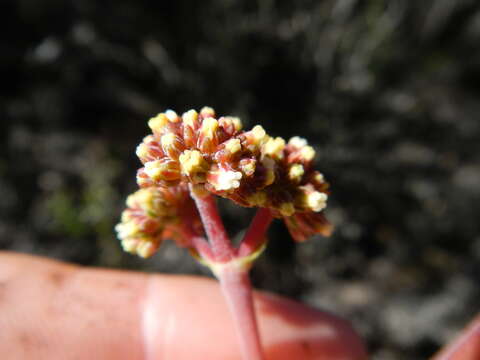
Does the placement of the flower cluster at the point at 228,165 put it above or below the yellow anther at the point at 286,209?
above

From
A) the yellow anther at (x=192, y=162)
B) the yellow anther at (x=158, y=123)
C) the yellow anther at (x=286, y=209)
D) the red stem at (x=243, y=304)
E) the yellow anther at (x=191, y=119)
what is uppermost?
the yellow anther at (x=158, y=123)

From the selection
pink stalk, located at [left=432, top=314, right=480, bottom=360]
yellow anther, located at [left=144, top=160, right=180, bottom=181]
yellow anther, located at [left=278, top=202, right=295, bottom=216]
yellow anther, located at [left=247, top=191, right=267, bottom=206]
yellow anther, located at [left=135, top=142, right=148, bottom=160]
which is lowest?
pink stalk, located at [left=432, top=314, right=480, bottom=360]

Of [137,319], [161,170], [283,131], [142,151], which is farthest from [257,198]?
[283,131]

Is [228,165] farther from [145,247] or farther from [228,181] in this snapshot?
[145,247]

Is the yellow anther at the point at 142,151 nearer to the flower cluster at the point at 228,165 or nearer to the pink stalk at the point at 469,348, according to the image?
the flower cluster at the point at 228,165

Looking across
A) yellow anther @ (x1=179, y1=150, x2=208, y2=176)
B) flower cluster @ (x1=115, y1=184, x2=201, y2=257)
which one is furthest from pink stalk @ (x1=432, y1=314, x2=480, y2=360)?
yellow anther @ (x1=179, y1=150, x2=208, y2=176)

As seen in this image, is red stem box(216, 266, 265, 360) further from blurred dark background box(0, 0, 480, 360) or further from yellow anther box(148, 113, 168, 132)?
blurred dark background box(0, 0, 480, 360)

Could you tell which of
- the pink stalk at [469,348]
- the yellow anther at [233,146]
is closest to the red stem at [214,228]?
the yellow anther at [233,146]
